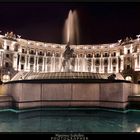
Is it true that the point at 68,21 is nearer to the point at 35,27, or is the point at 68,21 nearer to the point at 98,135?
the point at 35,27

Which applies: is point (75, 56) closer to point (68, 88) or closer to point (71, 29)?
point (71, 29)

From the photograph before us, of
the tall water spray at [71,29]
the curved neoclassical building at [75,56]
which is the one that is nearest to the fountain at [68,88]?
the tall water spray at [71,29]

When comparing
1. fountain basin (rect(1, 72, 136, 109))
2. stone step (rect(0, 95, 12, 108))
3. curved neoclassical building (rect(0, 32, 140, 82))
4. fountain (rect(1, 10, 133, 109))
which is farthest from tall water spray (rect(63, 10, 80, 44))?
stone step (rect(0, 95, 12, 108))

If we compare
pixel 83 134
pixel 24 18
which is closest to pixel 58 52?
pixel 24 18

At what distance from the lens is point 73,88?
13.2 feet

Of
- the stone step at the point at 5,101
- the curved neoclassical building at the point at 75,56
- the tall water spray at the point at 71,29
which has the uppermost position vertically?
the tall water spray at the point at 71,29

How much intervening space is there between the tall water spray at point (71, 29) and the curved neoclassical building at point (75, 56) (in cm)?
12

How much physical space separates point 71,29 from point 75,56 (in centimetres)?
48

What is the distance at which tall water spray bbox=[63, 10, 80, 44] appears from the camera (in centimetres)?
374

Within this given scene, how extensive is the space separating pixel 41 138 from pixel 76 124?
1.91 feet

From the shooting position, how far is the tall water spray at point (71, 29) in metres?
3.74

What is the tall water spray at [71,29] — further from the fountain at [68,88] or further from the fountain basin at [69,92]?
the fountain basin at [69,92]

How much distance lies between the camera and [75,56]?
3.91 meters

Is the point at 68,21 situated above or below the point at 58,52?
above
